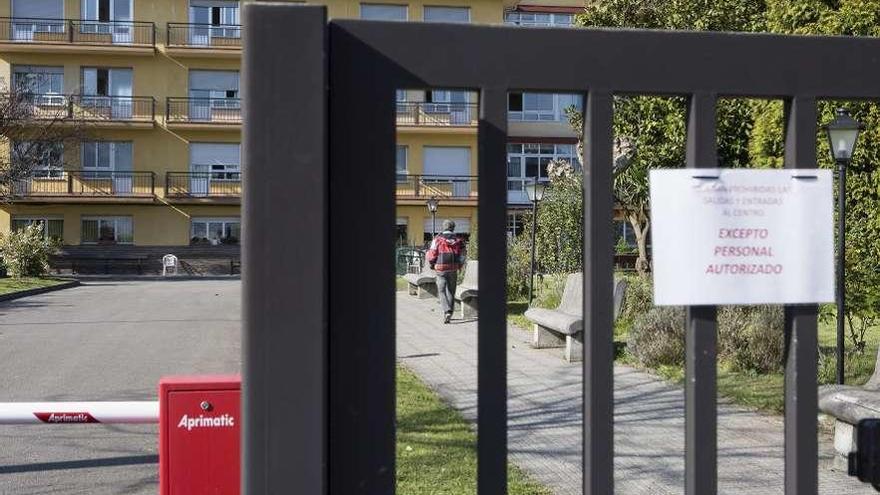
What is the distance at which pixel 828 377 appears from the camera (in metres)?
8.45

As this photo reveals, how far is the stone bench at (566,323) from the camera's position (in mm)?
9930

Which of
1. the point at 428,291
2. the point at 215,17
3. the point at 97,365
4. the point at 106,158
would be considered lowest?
the point at 97,365

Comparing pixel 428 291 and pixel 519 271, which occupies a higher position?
pixel 519 271

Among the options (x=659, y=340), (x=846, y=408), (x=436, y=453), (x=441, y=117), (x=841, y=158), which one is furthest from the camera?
(x=441, y=117)

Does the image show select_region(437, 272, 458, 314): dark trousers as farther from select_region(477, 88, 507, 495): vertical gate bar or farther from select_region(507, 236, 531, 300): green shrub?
select_region(477, 88, 507, 495): vertical gate bar

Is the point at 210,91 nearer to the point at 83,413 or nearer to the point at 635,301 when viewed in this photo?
the point at 635,301

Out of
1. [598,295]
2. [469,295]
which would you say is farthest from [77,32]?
[598,295]

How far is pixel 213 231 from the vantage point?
134 ft

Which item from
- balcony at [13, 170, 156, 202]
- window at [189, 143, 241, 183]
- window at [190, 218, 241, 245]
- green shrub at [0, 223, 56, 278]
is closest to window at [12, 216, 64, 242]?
balcony at [13, 170, 156, 202]

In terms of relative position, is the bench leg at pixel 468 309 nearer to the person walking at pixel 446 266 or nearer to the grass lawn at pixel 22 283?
the person walking at pixel 446 266

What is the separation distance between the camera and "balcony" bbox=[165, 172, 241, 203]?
40.4m

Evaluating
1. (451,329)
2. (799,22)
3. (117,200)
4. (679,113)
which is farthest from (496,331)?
(117,200)

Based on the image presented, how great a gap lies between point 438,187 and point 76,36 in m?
16.7

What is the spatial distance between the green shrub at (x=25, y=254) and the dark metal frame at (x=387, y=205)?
94.0 ft
